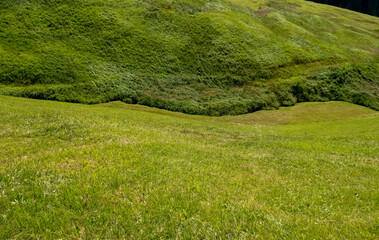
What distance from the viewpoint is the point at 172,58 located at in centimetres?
6850

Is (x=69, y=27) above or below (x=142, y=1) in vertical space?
below

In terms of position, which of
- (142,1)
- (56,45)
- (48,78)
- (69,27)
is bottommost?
(48,78)

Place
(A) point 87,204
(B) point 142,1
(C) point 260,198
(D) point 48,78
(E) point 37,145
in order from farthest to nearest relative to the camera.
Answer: (B) point 142,1
(D) point 48,78
(E) point 37,145
(C) point 260,198
(A) point 87,204

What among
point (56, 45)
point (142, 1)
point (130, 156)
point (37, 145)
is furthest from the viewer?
point (142, 1)

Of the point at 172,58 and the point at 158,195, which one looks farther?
the point at 172,58

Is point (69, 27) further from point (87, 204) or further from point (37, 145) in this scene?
point (87, 204)

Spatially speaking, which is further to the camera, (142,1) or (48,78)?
(142,1)

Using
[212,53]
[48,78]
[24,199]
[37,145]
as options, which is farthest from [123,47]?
[24,199]

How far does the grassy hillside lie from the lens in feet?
180

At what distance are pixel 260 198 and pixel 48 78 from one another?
5971 centimetres

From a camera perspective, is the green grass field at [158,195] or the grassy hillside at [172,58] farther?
the grassy hillside at [172,58]

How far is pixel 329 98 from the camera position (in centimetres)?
7388

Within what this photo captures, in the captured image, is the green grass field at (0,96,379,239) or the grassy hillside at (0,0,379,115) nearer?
the green grass field at (0,96,379,239)

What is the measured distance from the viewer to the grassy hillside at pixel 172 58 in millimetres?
54844
